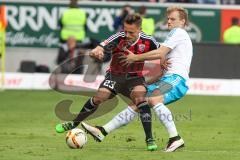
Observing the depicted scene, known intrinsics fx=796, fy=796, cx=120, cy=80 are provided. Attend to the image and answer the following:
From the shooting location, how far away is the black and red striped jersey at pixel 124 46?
11438mm

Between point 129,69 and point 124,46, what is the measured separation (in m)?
0.38

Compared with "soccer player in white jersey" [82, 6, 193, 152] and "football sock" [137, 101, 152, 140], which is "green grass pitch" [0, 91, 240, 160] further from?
"soccer player in white jersey" [82, 6, 193, 152]

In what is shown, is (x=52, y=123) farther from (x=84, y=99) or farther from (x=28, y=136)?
(x=84, y=99)

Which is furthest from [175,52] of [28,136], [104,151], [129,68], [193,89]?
[193,89]

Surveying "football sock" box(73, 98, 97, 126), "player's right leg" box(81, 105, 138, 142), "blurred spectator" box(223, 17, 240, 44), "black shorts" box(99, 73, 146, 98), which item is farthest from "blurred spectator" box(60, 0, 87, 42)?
"player's right leg" box(81, 105, 138, 142)

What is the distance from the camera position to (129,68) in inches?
460

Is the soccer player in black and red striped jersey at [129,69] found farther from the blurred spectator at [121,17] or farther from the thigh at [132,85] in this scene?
the blurred spectator at [121,17]

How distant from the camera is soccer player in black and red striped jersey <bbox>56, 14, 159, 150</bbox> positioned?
11.2 m

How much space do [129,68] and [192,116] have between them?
16.9 ft

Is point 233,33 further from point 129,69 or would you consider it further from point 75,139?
point 75,139

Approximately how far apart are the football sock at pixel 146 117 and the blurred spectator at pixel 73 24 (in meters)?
13.0

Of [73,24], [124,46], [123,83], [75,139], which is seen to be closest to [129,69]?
[123,83]

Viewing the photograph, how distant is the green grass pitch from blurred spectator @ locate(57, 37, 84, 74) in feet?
8.84

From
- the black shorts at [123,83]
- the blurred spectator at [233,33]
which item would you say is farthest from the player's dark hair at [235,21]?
the black shorts at [123,83]
